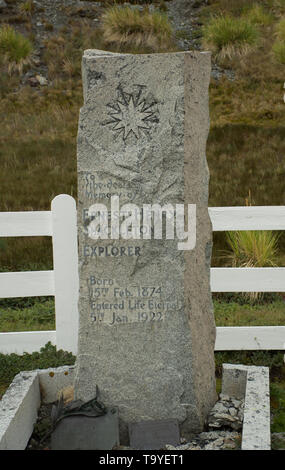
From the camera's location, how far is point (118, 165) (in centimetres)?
436

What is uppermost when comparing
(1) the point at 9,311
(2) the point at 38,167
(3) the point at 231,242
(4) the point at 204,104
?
(4) the point at 204,104

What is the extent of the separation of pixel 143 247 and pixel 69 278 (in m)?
1.71

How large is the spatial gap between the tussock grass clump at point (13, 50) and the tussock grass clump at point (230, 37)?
441cm

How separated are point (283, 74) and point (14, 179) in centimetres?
748

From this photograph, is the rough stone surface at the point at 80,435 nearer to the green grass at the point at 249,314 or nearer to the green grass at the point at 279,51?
the green grass at the point at 249,314

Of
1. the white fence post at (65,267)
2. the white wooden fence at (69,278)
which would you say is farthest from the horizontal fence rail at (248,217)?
the white fence post at (65,267)

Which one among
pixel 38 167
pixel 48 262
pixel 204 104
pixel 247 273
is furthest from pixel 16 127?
pixel 204 104

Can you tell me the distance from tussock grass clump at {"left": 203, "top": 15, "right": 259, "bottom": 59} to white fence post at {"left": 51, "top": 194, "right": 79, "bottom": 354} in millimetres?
11660

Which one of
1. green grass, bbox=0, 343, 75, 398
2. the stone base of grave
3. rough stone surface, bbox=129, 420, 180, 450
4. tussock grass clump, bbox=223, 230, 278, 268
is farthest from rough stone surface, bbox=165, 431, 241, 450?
tussock grass clump, bbox=223, 230, 278, 268

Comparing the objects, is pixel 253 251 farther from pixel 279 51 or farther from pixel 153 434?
pixel 279 51

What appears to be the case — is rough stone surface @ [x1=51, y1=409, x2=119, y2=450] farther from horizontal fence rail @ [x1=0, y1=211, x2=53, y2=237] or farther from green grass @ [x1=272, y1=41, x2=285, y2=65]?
green grass @ [x1=272, y1=41, x2=285, y2=65]

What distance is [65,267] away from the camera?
19.5 ft

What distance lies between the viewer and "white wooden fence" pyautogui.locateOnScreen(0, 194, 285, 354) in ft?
19.5
